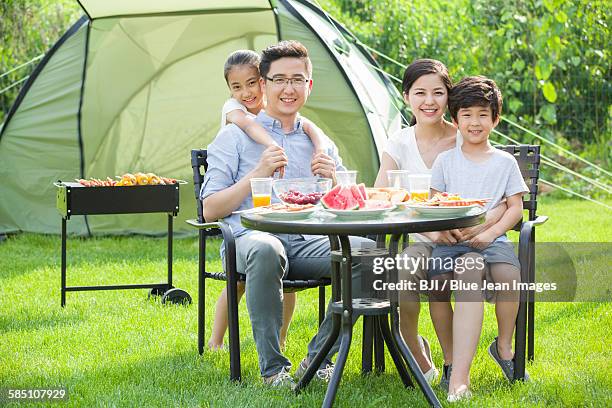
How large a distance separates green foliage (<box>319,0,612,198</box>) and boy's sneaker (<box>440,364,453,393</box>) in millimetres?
5288

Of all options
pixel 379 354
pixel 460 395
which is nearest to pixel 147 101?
pixel 379 354

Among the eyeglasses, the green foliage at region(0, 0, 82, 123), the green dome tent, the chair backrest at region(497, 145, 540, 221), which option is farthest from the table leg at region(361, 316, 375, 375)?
the green foliage at region(0, 0, 82, 123)

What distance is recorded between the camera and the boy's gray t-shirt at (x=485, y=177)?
3.47 meters

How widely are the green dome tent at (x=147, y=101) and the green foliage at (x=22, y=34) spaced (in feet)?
4.66

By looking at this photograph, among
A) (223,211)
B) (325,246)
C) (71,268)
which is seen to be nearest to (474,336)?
(325,246)

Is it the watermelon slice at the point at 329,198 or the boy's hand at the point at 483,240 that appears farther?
the boy's hand at the point at 483,240

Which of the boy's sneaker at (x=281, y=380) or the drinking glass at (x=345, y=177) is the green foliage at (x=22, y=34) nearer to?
the boy's sneaker at (x=281, y=380)

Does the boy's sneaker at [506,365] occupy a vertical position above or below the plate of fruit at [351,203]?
below

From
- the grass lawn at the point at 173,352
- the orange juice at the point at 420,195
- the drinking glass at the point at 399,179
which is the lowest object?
the grass lawn at the point at 173,352

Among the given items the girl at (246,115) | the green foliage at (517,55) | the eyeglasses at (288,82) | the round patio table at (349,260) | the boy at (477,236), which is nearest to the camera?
the round patio table at (349,260)

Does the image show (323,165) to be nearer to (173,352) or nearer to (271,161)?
(271,161)

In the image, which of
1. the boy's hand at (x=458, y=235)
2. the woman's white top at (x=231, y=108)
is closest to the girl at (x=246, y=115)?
the woman's white top at (x=231, y=108)

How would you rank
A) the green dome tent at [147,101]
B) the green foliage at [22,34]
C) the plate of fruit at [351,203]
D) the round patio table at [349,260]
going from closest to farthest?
the round patio table at [349,260] < the plate of fruit at [351,203] < the green dome tent at [147,101] < the green foliage at [22,34]

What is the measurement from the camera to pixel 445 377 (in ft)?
11.2
